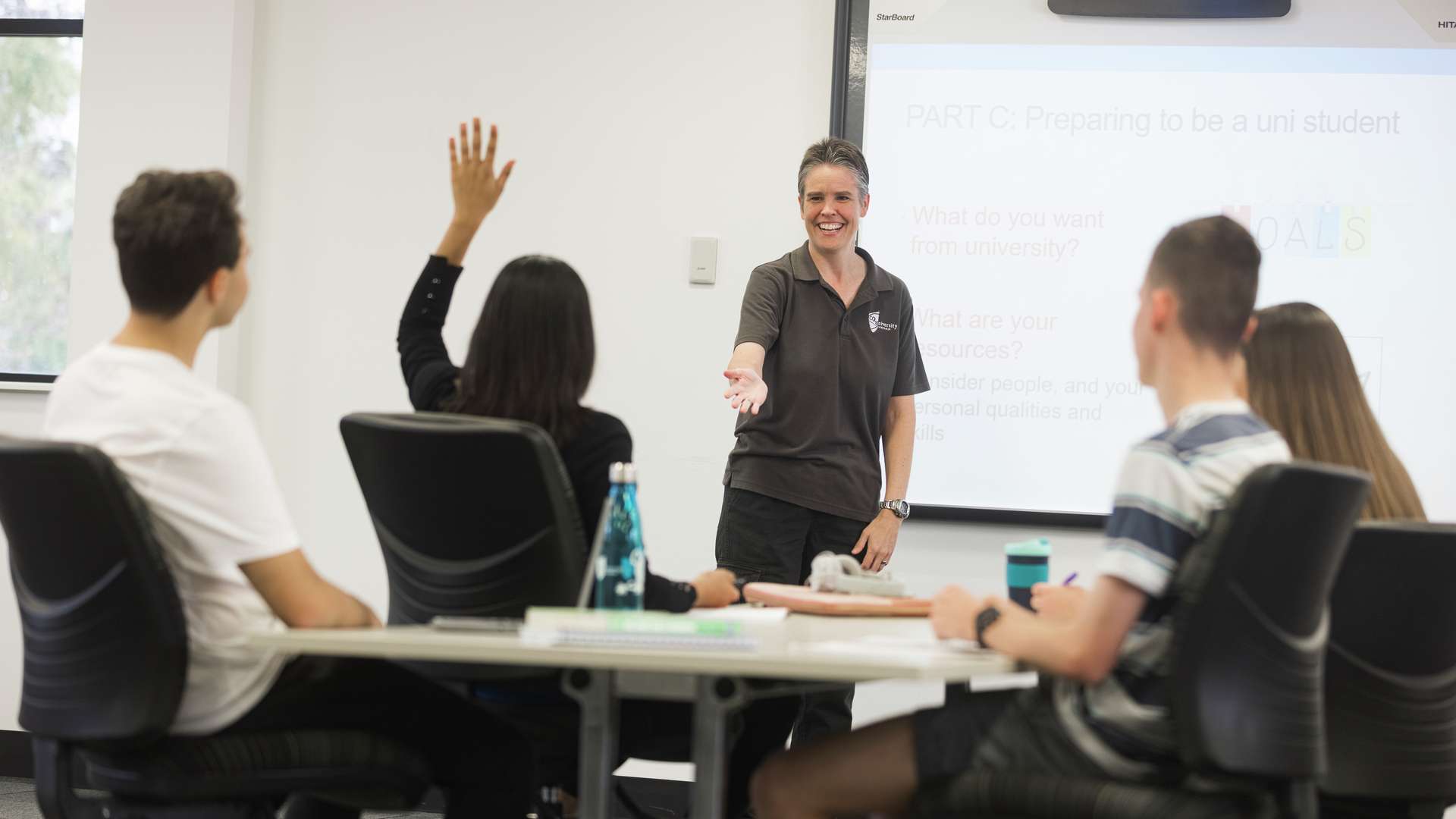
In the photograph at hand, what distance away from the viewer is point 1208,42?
365 cm

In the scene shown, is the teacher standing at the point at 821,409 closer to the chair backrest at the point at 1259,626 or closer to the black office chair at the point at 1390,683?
the black office chair at the point at 1390,683

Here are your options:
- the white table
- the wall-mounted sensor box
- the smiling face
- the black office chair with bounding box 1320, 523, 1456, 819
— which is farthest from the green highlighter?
the wall-mounted sensor box

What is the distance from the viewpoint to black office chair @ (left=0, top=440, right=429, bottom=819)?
1.54m

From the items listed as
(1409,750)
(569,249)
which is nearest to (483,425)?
(1409,750)

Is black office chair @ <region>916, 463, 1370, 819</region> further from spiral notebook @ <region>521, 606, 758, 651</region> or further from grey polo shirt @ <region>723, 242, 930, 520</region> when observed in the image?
grey polo shirt @ <region>723, 242, 930, 520</region>

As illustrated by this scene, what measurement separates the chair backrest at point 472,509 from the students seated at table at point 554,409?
151 millimetres

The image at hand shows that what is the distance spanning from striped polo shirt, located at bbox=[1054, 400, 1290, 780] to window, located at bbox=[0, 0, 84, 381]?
3.69 metres

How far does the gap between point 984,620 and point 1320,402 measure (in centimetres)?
75

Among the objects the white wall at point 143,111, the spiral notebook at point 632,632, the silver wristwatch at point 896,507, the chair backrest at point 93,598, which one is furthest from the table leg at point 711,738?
the white wall at point 143,111

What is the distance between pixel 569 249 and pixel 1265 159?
2.06m

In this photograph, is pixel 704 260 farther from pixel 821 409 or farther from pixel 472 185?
pixel 472 185

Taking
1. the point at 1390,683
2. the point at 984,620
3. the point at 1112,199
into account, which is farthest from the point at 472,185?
the point at 1112,199

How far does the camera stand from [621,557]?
5.99 ft

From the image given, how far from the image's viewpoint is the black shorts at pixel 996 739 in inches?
62.2
